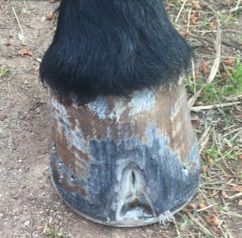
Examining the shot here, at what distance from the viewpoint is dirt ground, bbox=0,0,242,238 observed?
251cm

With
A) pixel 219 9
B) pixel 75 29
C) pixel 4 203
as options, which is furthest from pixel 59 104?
pixel 219 9

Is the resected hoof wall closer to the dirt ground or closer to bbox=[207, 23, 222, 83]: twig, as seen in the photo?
the dirt ground

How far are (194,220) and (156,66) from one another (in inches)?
26.1

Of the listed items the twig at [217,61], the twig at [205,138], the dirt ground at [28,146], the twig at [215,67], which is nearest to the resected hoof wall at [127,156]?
the dirt ground at [28,146]

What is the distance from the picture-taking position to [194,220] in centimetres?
254

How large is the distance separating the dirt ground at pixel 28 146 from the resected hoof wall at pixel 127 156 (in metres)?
0.07

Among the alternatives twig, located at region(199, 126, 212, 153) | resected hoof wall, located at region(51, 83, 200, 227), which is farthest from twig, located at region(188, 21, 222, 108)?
resected hoof wall, located at region(51, 83, 200, 227)

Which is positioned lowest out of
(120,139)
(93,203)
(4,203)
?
(4,203)

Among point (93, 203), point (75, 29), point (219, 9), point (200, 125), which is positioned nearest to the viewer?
point (75, 29)

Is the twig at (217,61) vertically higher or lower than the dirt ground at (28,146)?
higher

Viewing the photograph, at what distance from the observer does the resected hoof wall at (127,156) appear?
2.20m

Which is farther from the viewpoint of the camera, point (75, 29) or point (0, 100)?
point (0, 100)

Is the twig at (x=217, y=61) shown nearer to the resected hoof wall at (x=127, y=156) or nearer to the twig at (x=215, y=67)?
the twig at (x=215, y=67)

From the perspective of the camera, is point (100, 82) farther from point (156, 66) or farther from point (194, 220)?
point (194, 220)
